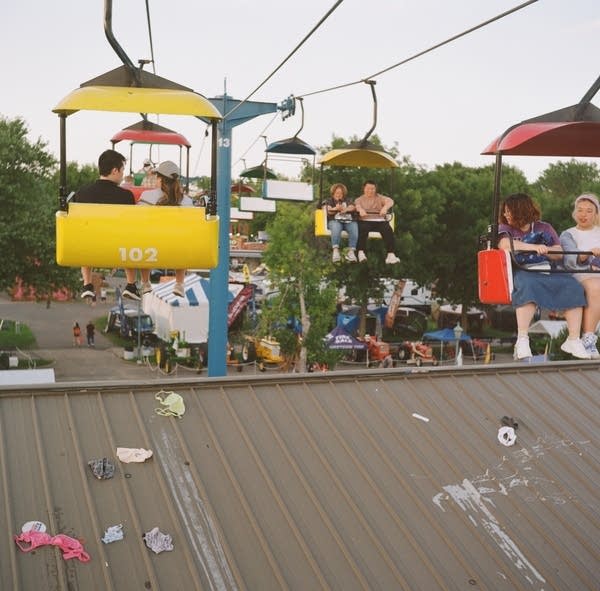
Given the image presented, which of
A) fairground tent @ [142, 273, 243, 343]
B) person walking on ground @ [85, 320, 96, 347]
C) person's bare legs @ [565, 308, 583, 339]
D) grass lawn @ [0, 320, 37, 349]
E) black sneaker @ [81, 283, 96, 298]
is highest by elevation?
person's bare legs @ [565, 308, 583, 339]

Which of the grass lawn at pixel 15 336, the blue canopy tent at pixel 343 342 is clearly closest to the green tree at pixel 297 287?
the blue canopy tent at pixel 343 342

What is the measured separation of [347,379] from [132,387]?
9.09 feet

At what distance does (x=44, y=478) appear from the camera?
755cm

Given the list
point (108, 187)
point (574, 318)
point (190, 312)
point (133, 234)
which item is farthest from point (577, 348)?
Answer: point (190, 312)

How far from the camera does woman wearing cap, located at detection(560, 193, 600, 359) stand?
5.78 metres

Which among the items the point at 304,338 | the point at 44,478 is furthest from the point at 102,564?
the point at 304,338

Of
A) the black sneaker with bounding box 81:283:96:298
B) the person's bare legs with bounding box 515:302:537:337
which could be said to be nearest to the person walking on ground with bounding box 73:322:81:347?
the black sneaker with bounding box 81:283:96:298

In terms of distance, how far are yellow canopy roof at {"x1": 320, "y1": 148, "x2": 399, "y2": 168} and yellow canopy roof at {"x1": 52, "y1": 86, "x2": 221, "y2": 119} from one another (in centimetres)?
519

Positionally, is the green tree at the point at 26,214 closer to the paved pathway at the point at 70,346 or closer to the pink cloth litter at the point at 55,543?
the paved pathway at the point at 70,346

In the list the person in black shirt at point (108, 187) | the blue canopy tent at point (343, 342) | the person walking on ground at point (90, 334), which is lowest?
the person walking on ground at point (90, 334)

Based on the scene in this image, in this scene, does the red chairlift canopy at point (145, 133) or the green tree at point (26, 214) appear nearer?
the red chairlift canopy at point (145, 133)

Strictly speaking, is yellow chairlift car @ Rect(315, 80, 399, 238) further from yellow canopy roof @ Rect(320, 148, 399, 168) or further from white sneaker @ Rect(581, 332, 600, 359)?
white sneaker @ Rect(581, 332, 600, 359)

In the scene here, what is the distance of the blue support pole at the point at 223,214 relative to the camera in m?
13.8

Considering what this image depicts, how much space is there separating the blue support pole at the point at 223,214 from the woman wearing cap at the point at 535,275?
812 cm
